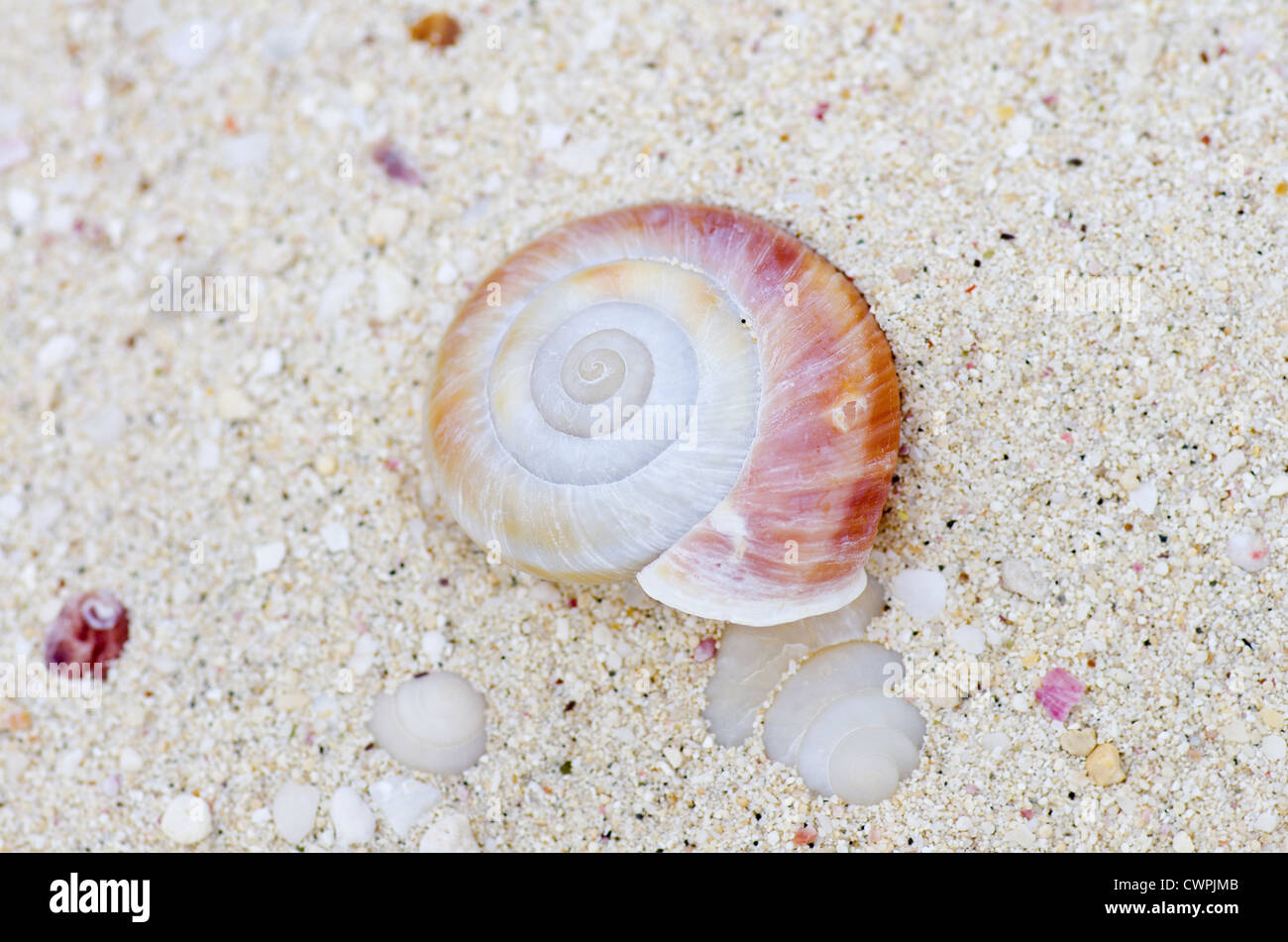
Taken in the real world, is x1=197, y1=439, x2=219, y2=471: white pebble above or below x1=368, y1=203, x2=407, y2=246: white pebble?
below

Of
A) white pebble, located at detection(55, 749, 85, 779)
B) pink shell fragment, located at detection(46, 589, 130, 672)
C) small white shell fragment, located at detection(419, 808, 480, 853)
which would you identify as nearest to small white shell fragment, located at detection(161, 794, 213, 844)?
white pebble, located at detection(55, 749, 85, 779)

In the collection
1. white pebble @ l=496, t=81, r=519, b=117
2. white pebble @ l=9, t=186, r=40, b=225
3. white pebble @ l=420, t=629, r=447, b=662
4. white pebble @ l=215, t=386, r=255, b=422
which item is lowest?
white pebble @ l=420, t=629, r=447, b=662

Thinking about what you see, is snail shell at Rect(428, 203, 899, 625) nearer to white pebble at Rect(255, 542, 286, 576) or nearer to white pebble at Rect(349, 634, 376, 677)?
white pebble at Rect(349, 634, 376, 677)

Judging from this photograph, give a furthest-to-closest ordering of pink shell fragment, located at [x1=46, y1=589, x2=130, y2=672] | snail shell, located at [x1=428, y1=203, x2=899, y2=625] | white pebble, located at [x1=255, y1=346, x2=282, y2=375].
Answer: white pebble, located at [x1=255, y1=346, x2=282, y2=375] < pink shell fragment, located at [x1=46, y1=589, x2=130, y2=672] < snail shell, located at [x1=428, y1=203, x2=899, y2=625]

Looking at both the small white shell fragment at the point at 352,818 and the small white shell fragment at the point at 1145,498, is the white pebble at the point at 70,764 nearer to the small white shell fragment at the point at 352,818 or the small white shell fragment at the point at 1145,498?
the small white shell fragment at the point at 352,818

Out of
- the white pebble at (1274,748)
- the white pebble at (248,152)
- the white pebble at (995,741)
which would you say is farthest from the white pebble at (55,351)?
the white pebble at (1274,748)

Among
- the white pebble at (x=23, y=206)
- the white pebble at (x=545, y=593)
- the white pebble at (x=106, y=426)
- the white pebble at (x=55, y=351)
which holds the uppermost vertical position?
the white pebble at (x=23, y=206)
